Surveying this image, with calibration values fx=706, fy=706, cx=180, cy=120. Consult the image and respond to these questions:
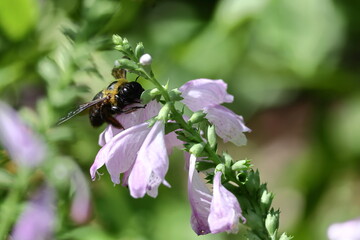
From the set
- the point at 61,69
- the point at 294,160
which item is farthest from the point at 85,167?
the point at 294,160

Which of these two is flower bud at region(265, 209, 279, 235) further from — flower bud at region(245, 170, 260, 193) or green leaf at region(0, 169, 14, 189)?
green leaf at region(0, 169, 14, 189)

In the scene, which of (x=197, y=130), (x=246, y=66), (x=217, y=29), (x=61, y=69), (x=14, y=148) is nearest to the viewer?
(x=197, y=130)

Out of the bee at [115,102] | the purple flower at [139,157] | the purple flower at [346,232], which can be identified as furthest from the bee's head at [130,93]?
the purple flower at [346,232]

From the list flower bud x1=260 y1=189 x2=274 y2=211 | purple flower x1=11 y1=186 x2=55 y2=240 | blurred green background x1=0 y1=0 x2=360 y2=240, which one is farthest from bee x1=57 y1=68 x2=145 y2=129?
blurred green background x1=0 y1=0 x2=360 y2=240

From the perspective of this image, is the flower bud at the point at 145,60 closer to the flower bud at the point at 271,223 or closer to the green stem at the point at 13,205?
the flower bud at the point at 271,223

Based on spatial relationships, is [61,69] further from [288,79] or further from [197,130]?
[288,79]

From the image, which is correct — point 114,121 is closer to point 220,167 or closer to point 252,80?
point 220,167
